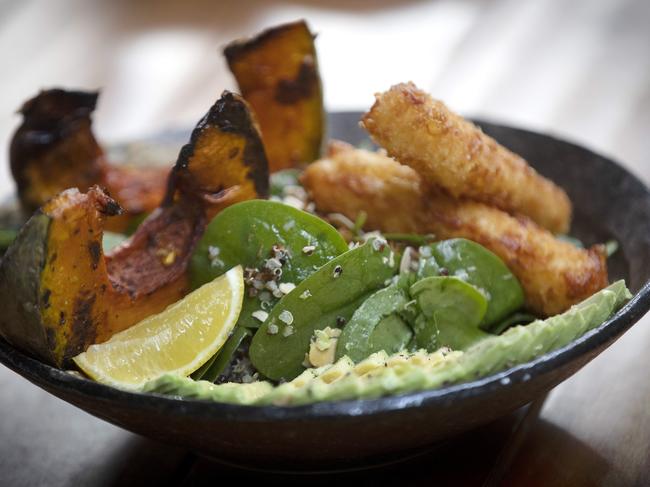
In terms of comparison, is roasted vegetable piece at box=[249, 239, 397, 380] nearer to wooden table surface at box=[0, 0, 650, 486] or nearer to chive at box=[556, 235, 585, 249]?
wooden table surface at box=[0, 0, 650, 486]

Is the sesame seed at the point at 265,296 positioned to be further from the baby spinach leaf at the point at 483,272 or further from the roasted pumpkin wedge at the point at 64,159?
the roasted pumpkin wedge at the point at 64,159

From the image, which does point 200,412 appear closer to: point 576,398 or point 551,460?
point 551,460

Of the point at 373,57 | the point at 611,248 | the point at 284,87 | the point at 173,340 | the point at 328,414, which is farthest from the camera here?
the point at 373,57

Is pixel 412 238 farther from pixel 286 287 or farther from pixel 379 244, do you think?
pixel 286 287

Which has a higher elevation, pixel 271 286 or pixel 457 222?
pixel 457 222

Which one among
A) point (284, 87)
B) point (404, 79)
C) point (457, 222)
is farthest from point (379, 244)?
point (404, 79)

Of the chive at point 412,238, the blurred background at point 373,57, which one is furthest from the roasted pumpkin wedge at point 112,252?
the blurred background at point 373,57

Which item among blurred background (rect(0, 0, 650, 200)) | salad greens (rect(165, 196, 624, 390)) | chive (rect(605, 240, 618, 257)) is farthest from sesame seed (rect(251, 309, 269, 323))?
blurred background (rect(0, 0, 650, 200))
